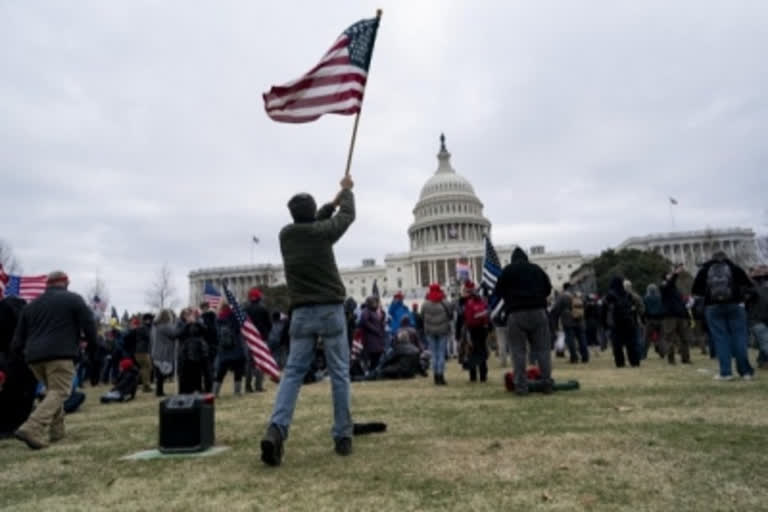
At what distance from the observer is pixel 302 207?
529cm

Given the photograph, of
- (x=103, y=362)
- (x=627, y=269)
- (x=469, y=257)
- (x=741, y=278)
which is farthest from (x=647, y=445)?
(x=469, y=257)

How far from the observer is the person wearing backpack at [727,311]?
941 cm

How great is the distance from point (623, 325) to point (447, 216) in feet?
331

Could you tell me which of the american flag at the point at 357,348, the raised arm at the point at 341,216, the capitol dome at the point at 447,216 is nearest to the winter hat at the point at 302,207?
the raised arm at the point at 341,216

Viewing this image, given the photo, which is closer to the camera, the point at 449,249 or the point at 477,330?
the point at 477,330

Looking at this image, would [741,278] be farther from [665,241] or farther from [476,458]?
[665,241]

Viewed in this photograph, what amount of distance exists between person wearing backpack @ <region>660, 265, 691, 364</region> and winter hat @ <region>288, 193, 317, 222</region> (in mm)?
12055

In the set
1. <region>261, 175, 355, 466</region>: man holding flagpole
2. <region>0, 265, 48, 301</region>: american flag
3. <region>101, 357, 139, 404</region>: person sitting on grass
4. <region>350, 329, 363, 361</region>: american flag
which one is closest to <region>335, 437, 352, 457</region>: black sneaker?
<region>261, 175, 355, 466</region>: man holding flagpole

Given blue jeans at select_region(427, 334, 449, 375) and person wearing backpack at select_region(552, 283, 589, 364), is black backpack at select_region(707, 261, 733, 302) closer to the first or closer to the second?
blue jeans at select_region(427, 334, 449, 375)

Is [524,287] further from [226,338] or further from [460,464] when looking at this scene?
[226,338]

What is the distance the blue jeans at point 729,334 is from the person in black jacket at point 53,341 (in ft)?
33.7

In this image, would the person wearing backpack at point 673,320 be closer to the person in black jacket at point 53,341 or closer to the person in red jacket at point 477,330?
the person in red jacket at point 477,330

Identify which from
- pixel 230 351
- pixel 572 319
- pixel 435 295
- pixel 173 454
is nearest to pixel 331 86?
pixel 173 454

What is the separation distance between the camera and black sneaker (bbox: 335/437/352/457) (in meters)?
4.88
